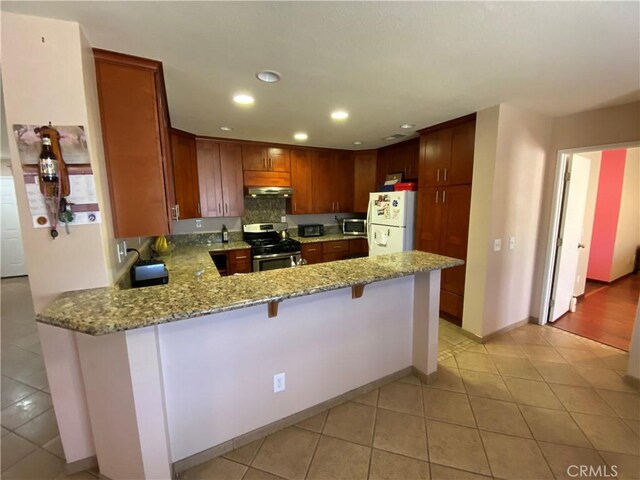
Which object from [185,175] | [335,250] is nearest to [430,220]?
[335,250]

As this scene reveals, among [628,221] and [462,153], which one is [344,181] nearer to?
[462,153]

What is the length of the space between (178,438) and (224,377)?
0.39m

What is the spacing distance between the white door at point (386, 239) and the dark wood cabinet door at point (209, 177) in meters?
2.23

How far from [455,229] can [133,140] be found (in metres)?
2.99

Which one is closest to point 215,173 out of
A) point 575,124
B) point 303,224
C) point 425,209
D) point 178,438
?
point 303,224

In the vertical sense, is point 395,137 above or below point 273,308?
above

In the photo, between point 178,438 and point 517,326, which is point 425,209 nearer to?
point 517,326

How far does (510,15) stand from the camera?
4.09ft

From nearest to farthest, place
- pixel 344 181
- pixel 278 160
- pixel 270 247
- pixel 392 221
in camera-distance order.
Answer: pixel 392 221
pixel 270 247
pixel 278 160
pixel 344 181

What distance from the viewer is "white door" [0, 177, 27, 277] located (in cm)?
538

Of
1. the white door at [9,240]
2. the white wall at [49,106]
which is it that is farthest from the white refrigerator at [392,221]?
the white door at [9,240]

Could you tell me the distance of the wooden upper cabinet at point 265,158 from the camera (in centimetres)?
393

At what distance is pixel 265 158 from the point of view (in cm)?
404

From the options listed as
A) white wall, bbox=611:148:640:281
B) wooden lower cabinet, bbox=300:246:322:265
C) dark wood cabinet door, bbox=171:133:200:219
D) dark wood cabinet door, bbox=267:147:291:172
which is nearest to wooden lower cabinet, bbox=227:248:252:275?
dark wood cabinet door, bbox=171:133:200:219
